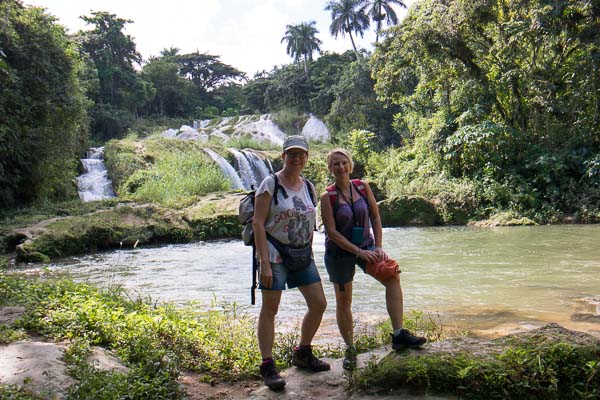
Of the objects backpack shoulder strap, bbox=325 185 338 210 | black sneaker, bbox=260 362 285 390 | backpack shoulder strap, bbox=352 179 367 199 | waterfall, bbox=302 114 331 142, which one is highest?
waterfall, bbox=302 114 331 142

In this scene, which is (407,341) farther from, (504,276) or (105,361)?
(504,276)

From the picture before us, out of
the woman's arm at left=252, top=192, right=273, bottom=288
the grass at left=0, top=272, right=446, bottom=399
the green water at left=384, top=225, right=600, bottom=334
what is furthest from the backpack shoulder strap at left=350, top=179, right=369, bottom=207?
the green water at left=384, top=225, right=600, bottom=334

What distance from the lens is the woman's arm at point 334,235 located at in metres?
3.38

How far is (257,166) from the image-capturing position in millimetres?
23297

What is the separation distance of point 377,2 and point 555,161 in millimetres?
29511

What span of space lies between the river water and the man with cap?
5.04 feet

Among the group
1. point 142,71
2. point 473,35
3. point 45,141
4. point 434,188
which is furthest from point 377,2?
point 45,141

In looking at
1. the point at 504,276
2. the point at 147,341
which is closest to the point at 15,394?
the point at 147,341

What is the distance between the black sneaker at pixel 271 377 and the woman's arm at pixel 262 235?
53cm

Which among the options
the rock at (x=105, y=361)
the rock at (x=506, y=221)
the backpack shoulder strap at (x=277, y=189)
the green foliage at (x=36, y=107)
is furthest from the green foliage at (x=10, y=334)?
the rock at (x=506, y=221)

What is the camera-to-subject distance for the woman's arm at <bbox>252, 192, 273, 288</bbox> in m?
3.18

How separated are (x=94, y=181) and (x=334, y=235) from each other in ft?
59.2

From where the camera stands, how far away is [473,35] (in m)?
17.7

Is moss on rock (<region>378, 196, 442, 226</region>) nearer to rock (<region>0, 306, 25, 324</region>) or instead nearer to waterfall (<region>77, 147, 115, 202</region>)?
waterfall (<region>77, 147, 115, 202</region>)
